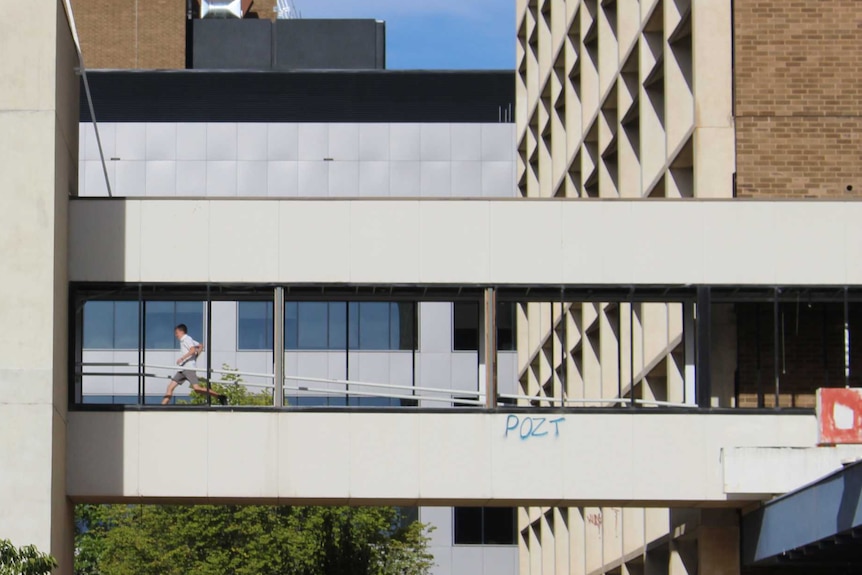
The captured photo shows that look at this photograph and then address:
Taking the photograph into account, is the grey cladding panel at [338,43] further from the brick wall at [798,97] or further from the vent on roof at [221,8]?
the brick wall at [798,97]

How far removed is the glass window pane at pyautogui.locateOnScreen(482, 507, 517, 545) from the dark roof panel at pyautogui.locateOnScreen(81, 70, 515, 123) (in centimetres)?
1779

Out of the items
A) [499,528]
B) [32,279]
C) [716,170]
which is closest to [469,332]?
[499,528]

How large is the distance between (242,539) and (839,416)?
85.7 ft

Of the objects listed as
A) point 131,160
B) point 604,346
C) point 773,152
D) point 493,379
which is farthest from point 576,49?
point 131,160

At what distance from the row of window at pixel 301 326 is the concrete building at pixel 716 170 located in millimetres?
25177

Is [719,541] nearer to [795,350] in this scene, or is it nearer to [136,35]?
[795,350]

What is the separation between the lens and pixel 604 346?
42.1 meters

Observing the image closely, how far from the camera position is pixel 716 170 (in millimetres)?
30641

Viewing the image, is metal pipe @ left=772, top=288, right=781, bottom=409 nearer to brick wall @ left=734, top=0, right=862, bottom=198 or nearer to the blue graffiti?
brick wall @ left=734, top=0, right=862, bottom=198

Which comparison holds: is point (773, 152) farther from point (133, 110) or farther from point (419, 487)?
point (133, 110)

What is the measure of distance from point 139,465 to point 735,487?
32.7ft

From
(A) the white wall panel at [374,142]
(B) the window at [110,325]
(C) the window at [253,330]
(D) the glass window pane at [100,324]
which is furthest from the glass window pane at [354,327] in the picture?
(D) the glass window pane at [100,324]

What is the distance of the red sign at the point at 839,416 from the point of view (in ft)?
72.9

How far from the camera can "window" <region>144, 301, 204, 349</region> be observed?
68625mm
